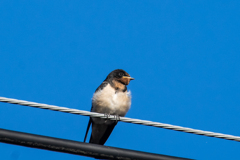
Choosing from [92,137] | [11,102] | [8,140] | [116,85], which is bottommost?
[8,140]

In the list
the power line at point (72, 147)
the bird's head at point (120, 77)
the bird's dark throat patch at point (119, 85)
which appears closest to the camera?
the power line at point (72, 147)

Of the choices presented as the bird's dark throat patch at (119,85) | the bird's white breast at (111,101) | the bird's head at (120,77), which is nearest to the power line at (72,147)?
the bird's white breast at (111,101)

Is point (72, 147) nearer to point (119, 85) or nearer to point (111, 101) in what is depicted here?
point (111, 101)

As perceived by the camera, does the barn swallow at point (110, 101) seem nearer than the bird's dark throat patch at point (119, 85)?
Yes

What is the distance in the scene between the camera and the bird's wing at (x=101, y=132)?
17.9 ft

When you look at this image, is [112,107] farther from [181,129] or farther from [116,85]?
[181,129]

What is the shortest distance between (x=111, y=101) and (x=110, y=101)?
14 mm

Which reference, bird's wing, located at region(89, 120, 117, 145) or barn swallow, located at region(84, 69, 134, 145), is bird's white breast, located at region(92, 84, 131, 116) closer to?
barn swallow, located at region(84, 69, 134, 145)

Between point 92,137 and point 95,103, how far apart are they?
62 centimetres

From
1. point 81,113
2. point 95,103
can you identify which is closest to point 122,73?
point 95,103

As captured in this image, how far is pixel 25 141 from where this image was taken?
257 centimetres

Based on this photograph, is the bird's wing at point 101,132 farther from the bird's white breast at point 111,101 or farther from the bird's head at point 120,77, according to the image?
the bird's head at point 120,77

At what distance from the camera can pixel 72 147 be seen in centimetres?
266

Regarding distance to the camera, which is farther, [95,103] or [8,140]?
[95,103]
